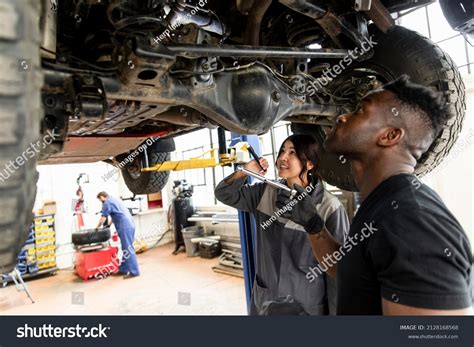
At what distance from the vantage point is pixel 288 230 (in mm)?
1469

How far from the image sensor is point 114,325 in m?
0.98

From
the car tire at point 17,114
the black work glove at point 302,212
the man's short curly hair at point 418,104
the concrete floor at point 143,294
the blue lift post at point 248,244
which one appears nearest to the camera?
the car tire at point 17,114

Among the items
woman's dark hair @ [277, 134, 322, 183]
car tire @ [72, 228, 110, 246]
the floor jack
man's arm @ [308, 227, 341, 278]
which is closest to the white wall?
the floor jack

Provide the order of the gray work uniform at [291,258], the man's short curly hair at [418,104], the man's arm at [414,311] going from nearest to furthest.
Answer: the man's arm at [414,311] < the man's short curly hair at [418,104] < the gray work uniform at [291,258]

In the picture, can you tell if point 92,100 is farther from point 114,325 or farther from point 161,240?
point 161,240

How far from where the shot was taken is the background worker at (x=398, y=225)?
1.98 ft

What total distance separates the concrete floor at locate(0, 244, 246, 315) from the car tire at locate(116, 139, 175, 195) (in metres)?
1.66

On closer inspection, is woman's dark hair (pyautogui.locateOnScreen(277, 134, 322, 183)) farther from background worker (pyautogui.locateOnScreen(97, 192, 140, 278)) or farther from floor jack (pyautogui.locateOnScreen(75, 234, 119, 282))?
floor jack (pyautogui.locateOnScreen(75, 234, 119, 282))

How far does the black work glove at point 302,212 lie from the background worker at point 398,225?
288 mm

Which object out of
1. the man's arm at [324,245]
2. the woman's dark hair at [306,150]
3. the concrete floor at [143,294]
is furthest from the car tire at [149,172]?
the concrete floor at [143,294]

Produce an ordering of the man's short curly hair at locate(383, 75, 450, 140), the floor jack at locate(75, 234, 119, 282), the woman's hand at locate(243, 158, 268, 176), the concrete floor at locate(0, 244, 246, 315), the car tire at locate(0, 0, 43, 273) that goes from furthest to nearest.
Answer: the floor jack at locate(75, 234, 119, 282) < the concrete floor at locate(0, 244, 246, 315) < the woman's hand at locate(243, 158, 268, 176) < the man's short curly hair at locate(383, 75, 450, 140) < the car tire at locate(0, 0, 43, 273)

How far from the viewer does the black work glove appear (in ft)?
3.88

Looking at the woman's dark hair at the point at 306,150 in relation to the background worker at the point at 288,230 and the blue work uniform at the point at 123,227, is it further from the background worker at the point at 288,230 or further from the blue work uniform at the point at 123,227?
the blue work uniform at the point at 123,227

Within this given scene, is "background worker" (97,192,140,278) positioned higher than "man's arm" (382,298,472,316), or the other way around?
"man's arm" (382,298,472,316)
